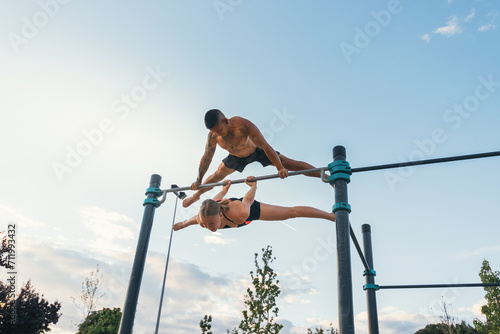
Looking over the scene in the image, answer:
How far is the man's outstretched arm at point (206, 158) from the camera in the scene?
518 cm

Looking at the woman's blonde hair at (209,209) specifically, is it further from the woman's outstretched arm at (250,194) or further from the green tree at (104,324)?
the green tree at (104,324)

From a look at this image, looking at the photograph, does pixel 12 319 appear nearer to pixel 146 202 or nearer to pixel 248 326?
pixel 248 326

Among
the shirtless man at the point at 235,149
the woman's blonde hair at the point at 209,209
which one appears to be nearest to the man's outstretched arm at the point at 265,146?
the shirtless man at the point at 235,149

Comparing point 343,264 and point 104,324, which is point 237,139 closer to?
point 343,264

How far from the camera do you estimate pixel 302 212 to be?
5043 mm

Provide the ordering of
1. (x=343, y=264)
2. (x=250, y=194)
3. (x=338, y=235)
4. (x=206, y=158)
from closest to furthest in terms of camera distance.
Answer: (x=343, y=264) < (x=338, y=235) < (x=250, y=194) < (x=206, y=158)

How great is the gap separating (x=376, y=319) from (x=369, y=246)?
4.17ft

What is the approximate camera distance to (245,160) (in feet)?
18.0

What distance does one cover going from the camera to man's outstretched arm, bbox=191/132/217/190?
518cm

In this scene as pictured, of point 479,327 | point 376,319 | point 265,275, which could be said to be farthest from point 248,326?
point 479,327

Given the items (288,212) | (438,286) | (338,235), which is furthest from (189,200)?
(438,286)

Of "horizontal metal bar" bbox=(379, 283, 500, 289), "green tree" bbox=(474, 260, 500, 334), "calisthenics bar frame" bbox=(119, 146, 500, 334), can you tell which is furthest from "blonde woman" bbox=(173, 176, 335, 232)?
"green tree" bbox=(474, 260, 500, 334)

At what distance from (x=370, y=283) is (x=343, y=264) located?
3.22m

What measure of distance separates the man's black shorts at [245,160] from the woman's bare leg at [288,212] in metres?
0.74
